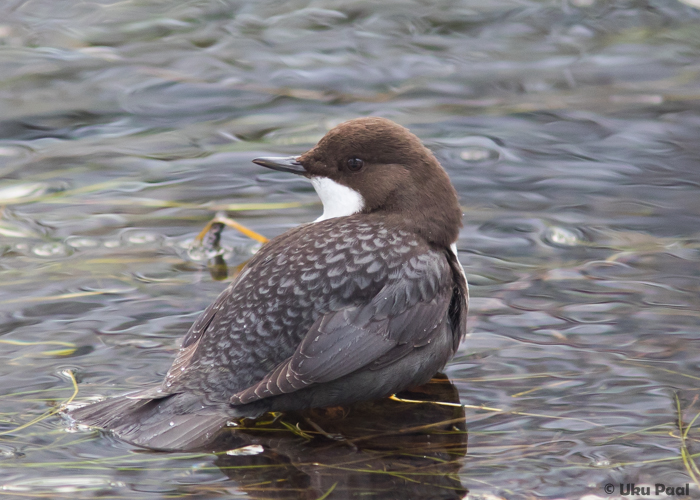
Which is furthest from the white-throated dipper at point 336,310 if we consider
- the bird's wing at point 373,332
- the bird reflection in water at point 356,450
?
the bird reflection in water at point 356,450

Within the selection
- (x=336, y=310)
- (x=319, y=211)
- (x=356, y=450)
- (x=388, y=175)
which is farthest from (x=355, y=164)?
(x=319, y=211)

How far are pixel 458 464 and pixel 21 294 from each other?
2584 mm

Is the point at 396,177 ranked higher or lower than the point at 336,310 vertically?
higher

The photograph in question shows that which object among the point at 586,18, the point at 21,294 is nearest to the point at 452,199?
the point at 21,294

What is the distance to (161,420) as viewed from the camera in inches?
149

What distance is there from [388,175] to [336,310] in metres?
0.74

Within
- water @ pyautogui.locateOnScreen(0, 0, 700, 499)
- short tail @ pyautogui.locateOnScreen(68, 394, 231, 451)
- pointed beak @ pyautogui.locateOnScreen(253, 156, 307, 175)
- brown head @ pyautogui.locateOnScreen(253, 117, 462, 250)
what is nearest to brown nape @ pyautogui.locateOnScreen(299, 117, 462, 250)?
brown head @ pyautogui.locateOnScreen(253, 117, 462, 250)

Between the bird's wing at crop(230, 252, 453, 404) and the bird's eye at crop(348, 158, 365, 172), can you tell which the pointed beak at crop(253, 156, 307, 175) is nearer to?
the bird's eye at crop(348, 158, 365, 172)

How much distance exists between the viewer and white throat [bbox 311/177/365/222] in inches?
176

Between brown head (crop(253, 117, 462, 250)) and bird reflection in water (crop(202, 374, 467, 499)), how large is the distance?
2.57 ft

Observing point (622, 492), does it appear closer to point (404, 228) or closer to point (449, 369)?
point (449, 369)

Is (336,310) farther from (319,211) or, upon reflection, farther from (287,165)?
(319,211)

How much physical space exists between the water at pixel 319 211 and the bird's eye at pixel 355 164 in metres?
1.04

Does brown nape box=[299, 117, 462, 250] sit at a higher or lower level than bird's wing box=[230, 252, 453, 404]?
higher
